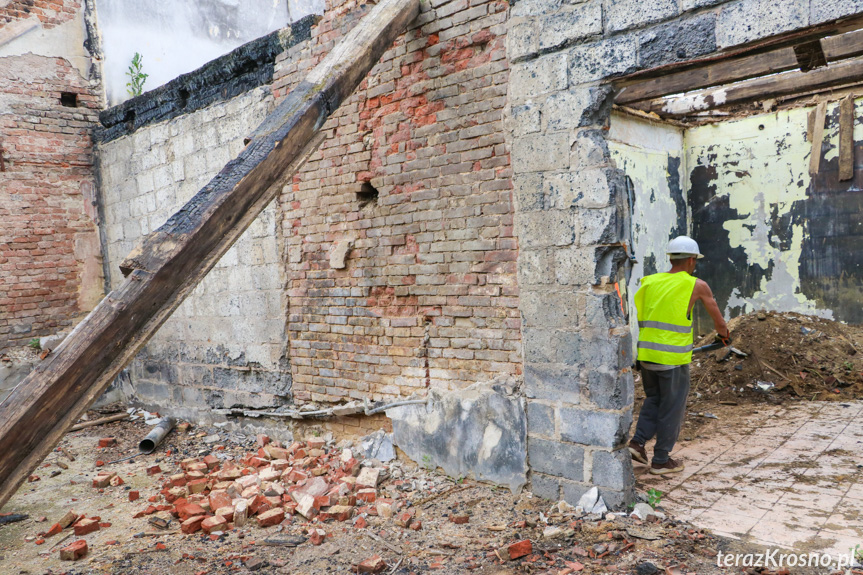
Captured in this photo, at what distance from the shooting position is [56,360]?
119 inches

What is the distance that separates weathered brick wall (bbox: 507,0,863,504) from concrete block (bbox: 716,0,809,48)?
10.8 inches

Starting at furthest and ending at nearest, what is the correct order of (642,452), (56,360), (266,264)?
(266,264) < (642,452) < (56,360)

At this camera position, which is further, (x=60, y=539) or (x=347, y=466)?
(x=347, y=466)

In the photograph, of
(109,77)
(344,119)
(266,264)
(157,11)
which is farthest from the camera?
(157,11)

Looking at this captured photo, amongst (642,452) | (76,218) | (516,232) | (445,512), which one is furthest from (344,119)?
(76,218)

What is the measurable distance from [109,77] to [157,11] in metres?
2.32

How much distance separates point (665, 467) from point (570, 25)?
10.7 feet

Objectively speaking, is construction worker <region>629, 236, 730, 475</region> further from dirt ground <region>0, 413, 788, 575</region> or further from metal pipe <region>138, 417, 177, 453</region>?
metal pipe <region>138, 417, 177, 453</region>

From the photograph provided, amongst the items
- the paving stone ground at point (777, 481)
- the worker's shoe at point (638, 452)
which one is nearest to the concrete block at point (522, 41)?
the worker's shoe at point (638, 452)

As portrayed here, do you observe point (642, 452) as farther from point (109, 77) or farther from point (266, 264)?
point (109, 77)

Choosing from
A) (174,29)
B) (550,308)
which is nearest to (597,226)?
(550,308)

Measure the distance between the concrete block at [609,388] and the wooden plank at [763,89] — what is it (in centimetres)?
467

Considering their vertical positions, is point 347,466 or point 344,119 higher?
point 344,119

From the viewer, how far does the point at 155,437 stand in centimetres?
621
